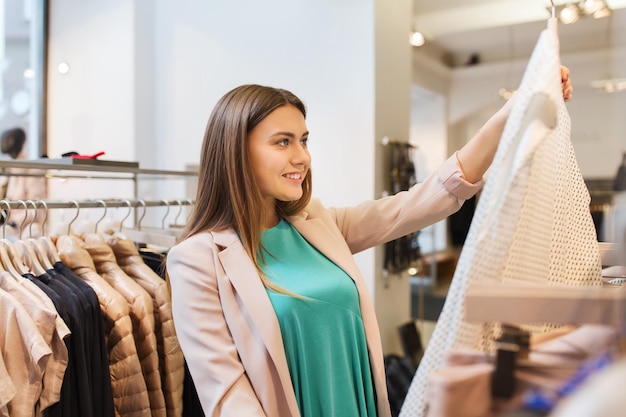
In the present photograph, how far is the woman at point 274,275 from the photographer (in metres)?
1.18

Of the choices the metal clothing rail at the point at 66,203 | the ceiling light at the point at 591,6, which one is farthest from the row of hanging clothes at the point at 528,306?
the ceiling light at the point at 591,6

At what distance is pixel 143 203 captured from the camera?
200cm

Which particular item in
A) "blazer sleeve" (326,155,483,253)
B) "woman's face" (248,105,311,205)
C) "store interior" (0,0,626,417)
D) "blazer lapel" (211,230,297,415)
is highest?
"store interior" (0,0,626,417)

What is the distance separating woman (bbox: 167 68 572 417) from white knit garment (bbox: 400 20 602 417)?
0.44m

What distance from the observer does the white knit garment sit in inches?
23.9

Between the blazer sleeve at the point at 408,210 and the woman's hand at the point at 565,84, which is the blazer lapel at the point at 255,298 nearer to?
the blazer sleeve at the point at 408,210

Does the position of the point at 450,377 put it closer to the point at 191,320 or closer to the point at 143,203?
the point at 191,320

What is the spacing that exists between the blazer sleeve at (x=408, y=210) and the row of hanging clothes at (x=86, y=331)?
576 millimetres

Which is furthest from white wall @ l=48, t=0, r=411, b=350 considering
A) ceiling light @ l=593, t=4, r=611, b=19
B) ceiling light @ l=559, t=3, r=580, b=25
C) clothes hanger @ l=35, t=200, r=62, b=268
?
clothes hanger @ l=35, t=200, r=62, b=268

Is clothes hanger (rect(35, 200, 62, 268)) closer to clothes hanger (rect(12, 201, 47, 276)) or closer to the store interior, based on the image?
clothes hanger (rect(12, 201, 47, 276))

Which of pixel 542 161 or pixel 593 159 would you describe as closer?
pixel 542 161

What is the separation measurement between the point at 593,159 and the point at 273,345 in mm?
7441

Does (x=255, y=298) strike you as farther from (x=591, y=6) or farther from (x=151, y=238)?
(x=591, y=6)

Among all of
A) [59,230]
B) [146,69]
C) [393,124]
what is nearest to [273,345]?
[59,230]
